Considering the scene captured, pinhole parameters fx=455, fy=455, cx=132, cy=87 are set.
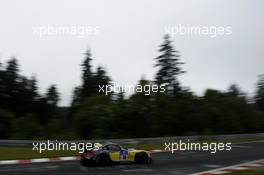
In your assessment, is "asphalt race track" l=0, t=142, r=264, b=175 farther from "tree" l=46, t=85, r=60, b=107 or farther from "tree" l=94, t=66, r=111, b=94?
"tree" l=46, t=85, r=60, b=107

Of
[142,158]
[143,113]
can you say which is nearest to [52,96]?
[143,113]

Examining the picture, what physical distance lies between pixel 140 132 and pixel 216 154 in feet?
86.5

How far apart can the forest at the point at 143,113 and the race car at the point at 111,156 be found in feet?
73.8

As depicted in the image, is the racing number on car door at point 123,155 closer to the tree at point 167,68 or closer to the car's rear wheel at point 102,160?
the car's rear wheel at point 102,160

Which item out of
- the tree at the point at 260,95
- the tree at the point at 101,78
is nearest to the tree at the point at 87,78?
the tree at the point at 101,78

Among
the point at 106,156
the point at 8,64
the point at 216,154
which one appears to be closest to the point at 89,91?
the point at 8,64

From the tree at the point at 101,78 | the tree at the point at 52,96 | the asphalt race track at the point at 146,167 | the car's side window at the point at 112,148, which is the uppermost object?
the tree at the point at 101,78

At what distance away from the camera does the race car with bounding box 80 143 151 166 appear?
16781 mm

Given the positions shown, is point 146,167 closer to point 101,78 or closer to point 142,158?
point 142,158

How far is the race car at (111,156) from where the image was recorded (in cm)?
1678

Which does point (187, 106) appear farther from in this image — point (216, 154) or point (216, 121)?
point (216, 154)

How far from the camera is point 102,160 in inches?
666

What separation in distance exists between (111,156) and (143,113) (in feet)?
111

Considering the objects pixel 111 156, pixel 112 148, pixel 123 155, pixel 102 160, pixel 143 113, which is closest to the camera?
pixel 102 160
